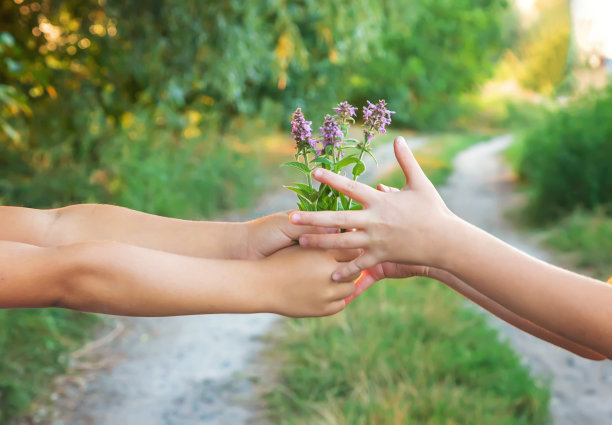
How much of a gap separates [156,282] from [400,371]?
1.89 metres

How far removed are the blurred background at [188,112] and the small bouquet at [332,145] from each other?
1521 millimetres

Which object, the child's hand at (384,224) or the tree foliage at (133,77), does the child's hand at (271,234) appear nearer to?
the child's hand at (384,224)

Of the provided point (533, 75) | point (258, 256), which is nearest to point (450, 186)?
point (258, 256)

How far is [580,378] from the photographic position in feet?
10.9

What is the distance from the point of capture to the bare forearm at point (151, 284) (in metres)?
1.25

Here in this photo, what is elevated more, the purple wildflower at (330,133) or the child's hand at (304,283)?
the purple wildflower at (330,133)

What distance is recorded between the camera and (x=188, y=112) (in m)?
6.25

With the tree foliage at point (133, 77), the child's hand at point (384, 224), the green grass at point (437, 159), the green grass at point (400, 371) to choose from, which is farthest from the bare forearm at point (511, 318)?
the green grass at point (437, 159)

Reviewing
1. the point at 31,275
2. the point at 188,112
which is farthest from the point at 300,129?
the point at 188,112

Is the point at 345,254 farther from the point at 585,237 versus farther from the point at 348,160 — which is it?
the point at 585,237

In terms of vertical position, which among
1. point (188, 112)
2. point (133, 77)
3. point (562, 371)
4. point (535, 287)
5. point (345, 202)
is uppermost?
point (188, 112)

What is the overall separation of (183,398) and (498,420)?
1.42 metres

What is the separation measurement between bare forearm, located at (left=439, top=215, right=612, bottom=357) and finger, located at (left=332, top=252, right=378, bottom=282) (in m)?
0.15

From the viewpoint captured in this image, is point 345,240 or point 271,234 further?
point 271,234
